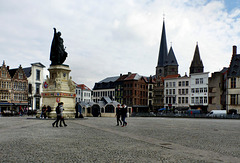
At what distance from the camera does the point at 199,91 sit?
71.8m

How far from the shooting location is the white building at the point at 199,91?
70.4 meters

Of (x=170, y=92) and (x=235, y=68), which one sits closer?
(x=235, y=68)

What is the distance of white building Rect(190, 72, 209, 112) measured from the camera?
231 ft

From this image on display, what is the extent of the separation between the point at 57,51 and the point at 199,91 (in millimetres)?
50552

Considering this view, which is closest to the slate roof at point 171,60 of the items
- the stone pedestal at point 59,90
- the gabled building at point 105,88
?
the gabled building at point 105,88

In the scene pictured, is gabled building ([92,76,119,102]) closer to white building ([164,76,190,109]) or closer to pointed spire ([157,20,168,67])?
white building ([164,76,190,109])

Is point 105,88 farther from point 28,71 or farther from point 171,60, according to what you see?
point 171,60

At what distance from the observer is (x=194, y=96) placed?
7275cm

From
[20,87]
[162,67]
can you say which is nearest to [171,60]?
[162,67]

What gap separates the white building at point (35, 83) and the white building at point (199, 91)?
3929 centimetres

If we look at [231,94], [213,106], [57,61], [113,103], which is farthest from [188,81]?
[57,61]

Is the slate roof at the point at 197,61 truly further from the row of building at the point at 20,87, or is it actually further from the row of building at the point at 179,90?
the row of building at the point at 20,87

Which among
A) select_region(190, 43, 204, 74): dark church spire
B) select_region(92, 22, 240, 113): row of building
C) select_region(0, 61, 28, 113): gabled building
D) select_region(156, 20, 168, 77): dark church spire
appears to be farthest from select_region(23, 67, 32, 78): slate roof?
select_region(156, 20, 168, 77): dark church spire

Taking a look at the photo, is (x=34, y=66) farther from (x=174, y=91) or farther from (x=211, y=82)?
(x=211, y=82)
